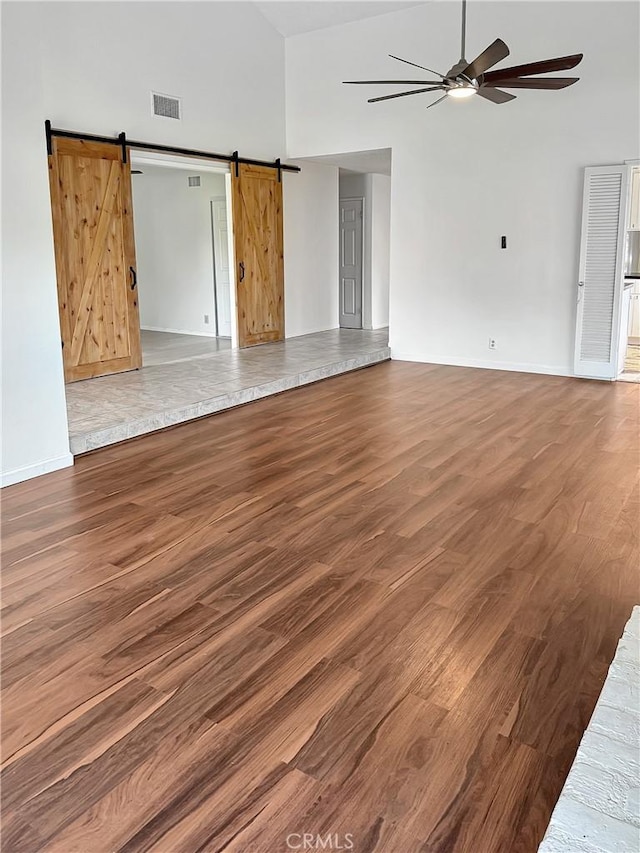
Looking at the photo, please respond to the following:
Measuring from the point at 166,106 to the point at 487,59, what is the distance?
4202 mm

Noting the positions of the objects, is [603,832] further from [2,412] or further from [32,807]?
[2,412]

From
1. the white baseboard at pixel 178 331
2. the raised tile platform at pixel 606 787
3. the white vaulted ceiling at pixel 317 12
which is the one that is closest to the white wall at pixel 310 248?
the white baseboard at pixel 178 331

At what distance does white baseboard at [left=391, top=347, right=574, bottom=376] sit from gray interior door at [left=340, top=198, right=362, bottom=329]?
253 cm

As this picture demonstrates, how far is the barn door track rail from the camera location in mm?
6141

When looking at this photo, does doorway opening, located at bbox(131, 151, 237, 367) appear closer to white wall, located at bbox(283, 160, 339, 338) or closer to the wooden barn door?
white wall, located at bbox(283, 160, 339, 338)

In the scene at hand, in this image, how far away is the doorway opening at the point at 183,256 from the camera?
9734 millimetres

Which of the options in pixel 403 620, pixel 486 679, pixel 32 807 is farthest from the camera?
pixel 403 620

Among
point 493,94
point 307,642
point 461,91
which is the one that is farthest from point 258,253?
point 307,642

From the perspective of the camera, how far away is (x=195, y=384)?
6.47 m

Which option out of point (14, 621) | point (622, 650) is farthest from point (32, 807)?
point (622, 650)

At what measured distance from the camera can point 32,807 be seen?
1768 millimetres

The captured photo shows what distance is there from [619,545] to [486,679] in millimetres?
1395

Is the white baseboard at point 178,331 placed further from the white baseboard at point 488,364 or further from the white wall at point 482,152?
the white baseboard at point 488,364

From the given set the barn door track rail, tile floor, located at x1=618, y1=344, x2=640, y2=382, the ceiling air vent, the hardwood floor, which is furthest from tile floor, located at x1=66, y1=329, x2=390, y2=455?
tile floor, located at x1=618, y1=344, x2=640, y2=382
